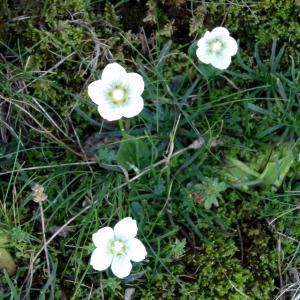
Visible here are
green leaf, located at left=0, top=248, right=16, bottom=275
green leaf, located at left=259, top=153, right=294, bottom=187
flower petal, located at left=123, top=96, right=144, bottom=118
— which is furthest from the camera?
green leaf, located at left=259, top=153, right=294, bottom=187

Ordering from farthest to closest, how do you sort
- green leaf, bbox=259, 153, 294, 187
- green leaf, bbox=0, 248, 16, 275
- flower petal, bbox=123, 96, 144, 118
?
green leaf, bbox=259, 153, 294, 187 < green leaf, bbox=0, 248, 16, 275 < flower petal, bbox=123, 96, 144, 118

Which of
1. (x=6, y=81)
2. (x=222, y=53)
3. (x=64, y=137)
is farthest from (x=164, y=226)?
(x=6, y=81)

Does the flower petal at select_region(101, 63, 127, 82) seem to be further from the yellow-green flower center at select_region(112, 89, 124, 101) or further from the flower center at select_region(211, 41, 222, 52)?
the flower center at select_region(211, 41, 222, 52)

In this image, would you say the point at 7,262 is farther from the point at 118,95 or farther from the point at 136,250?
the point at 118,95

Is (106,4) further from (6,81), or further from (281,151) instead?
(281,151)

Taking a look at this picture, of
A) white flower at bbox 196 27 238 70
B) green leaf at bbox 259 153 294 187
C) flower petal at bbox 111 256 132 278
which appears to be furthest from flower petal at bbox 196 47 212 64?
flower petal at bbox 111 256 132 278

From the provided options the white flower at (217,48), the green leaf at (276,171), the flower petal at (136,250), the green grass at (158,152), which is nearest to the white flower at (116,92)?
the green grass at (158,152)
